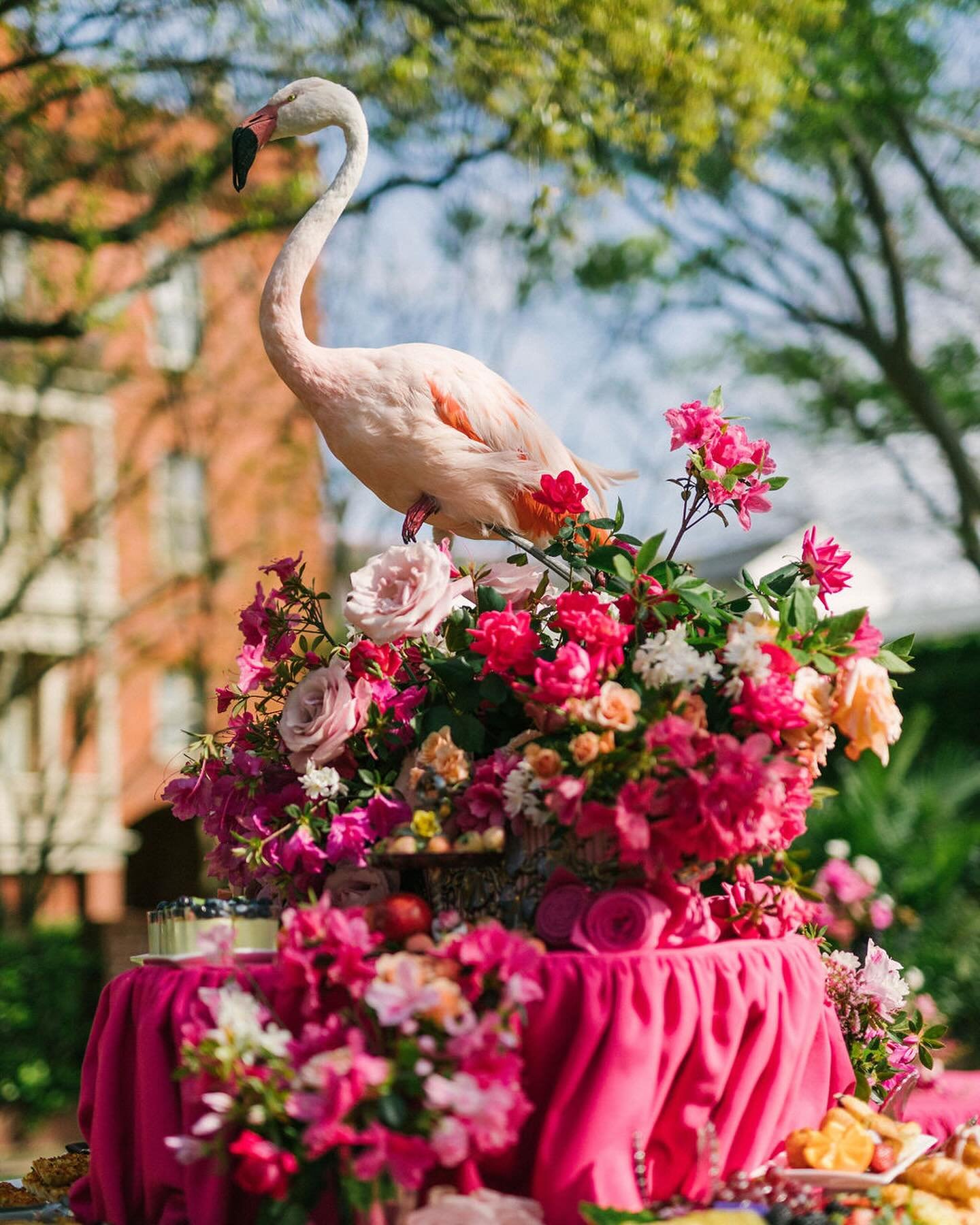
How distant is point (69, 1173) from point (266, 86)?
7.00 m

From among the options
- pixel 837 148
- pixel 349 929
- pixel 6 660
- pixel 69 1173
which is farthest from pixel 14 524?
pixel 349 929

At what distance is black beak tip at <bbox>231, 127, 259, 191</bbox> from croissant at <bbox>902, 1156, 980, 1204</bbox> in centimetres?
257

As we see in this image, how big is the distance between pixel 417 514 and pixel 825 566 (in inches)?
39.1

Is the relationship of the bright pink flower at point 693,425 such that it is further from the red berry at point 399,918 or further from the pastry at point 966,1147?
the pastry at point 966,1147

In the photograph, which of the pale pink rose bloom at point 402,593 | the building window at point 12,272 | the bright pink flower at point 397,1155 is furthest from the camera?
the building window at point 12,272

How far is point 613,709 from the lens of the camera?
2172 millimetres

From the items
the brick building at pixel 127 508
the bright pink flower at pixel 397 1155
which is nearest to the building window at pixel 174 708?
the brick building at pixel 127 508

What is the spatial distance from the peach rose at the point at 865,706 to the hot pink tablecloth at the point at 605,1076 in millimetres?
450

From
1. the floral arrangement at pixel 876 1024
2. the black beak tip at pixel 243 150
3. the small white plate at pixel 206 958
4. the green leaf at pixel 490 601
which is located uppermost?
the black beak tip at pixel 243 150

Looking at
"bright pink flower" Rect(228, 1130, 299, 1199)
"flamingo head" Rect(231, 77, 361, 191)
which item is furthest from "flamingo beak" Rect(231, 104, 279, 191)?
"bright pink flower" Rect(228, 1130, 299, 1199)

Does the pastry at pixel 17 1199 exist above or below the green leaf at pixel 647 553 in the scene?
below

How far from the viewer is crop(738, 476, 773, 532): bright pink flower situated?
2.70m

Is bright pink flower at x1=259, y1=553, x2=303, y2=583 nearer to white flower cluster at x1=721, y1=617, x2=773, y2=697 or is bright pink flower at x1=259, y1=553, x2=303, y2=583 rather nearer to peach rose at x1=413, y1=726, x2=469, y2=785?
peach rose at x1=413, y1=726, x2=469, y2=785

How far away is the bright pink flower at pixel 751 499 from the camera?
270cm
